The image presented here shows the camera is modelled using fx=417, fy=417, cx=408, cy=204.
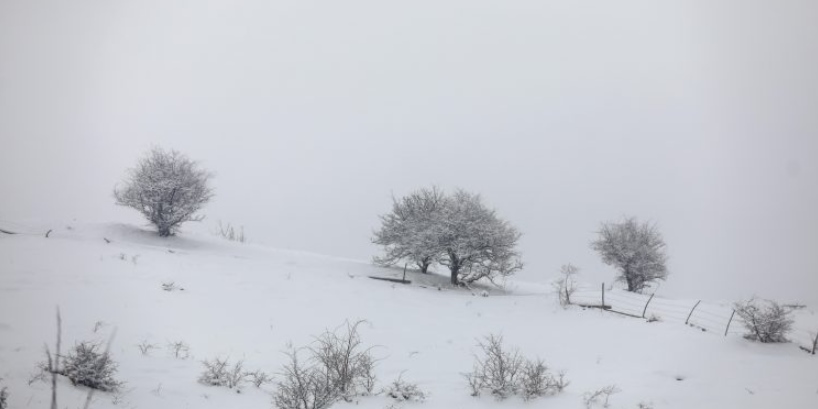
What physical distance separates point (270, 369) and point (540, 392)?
6.09 m

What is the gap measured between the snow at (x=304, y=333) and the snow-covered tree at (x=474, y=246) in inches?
165

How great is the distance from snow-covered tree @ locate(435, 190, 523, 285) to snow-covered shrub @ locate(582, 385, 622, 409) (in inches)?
617

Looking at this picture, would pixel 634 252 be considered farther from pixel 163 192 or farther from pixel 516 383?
pixel 163 192

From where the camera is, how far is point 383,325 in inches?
580

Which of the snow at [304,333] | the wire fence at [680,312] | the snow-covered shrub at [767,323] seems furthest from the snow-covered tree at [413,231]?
the snow-covered shrub at [767,323]

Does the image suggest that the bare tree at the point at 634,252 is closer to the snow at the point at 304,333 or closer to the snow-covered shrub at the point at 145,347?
the snow at the point at 304,333

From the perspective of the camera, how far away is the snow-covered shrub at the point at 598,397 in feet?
26.7

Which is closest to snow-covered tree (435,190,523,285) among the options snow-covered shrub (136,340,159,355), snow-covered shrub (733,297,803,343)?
snow-covered shrub (733,297,803,343)

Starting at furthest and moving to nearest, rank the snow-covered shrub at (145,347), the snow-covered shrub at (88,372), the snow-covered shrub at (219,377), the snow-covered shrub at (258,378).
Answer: the snow-covered shrub at (145,347)
the snow-covered shrub at (258,378)
the snow-covered shrub at (219,377)
the snow-covered shrub at (88,372)

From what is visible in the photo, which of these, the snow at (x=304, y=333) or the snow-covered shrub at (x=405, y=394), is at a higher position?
the snow at (x=304, y=333)

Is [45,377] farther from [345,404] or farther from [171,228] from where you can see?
[171,228]

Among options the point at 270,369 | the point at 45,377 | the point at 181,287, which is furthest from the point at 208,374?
the point at 181,287

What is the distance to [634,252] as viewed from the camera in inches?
1070

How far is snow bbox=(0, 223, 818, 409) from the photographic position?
26.8ft
